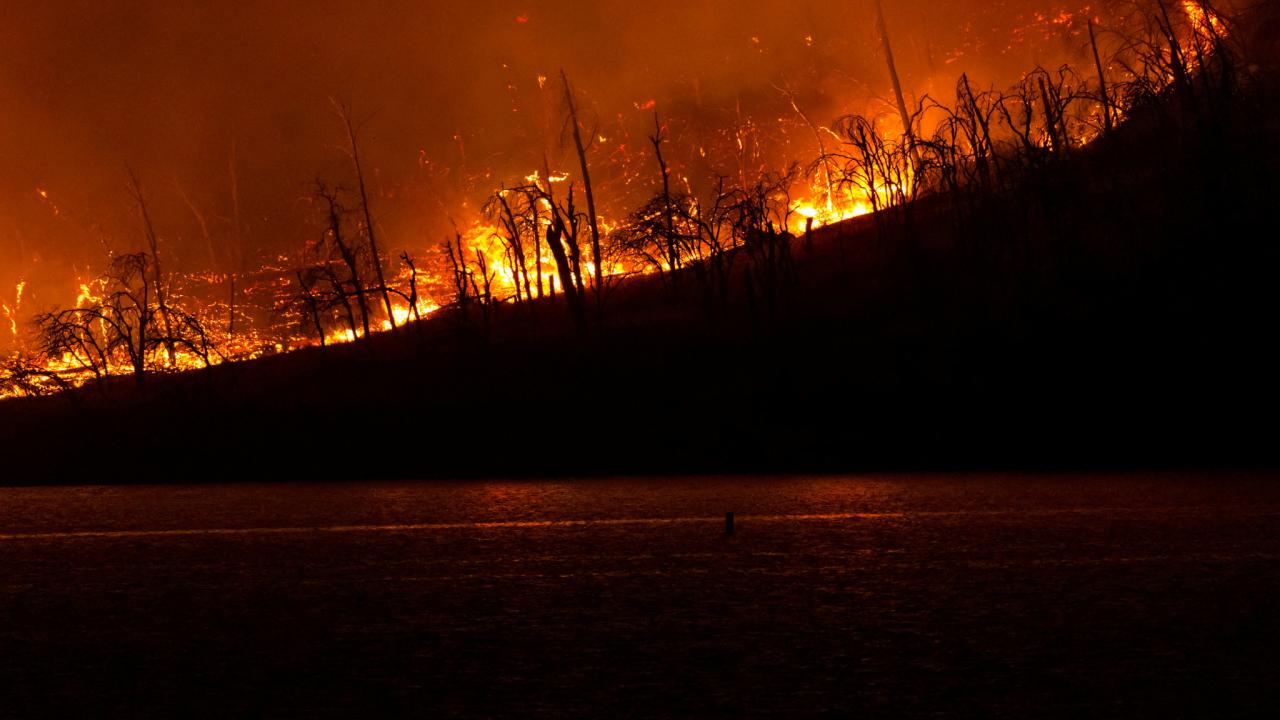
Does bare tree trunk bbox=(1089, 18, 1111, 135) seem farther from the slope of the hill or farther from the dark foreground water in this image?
the dark foreground water

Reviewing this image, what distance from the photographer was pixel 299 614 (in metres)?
5.75

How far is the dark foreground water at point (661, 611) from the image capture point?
13.9ft

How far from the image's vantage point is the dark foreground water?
167 inches

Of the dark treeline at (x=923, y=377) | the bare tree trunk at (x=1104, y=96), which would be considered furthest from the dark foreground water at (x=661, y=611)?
the bare tree trunk at (x=1104, y=96)

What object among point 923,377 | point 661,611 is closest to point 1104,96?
point 923,377

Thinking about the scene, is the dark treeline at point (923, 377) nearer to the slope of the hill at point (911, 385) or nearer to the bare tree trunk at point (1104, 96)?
the slope of the hill at point (911, 385)

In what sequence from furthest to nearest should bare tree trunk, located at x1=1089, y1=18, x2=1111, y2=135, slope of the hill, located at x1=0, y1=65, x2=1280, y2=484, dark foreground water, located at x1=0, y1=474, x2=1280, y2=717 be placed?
bare tree trunk, located at x1=1089, y1=18, x2=1111, y2=135 → slope of the hill, located at x1=0, y1=65, x2=1280, y2=484 → dark foreground water, located at x1=0, y1=474, x2=1280, y2=717

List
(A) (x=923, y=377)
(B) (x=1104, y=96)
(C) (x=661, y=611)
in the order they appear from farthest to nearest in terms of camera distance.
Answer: (B) (x=1104, y=96), (A) (x=923, y=377), (C) (x=661, y=611)

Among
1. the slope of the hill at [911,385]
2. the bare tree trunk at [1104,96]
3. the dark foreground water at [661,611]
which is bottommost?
the dark foreground water at [661,611]

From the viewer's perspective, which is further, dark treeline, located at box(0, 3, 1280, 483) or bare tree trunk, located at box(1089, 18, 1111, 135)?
bare tree trunk, located at box(1089, 18, 1111, 135)

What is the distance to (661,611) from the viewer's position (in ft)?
18.4

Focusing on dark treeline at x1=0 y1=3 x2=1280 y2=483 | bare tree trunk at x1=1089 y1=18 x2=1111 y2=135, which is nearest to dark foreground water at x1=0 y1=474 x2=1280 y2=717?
dark treeline at x1=0 y1=3 x2=1280 y2=483

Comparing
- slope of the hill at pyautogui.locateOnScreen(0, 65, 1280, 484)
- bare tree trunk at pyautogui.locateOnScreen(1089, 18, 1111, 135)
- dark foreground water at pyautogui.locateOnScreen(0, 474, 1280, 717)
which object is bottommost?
dark foreground water at pyautogui.locateOnScreen(0, 474, 1280, 717)

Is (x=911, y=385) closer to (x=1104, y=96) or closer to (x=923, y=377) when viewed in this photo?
(x=923, y=377)
